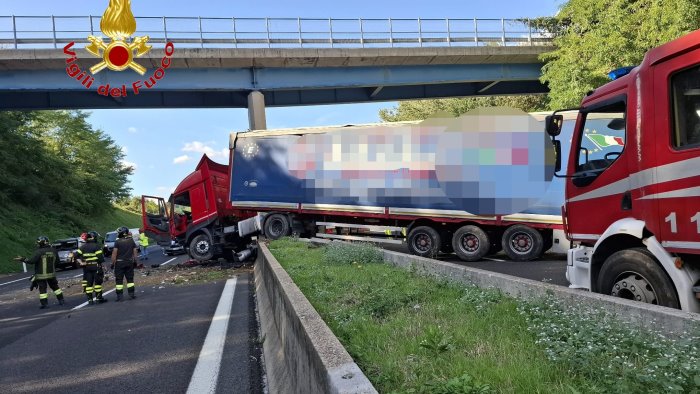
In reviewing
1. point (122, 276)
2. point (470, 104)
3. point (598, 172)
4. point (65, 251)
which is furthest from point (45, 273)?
point (470, 104)

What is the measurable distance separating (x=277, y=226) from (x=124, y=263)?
4791mm

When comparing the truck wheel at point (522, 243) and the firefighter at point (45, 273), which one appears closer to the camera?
the firefighter at point (45, 273)

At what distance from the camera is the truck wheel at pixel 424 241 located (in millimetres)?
11492

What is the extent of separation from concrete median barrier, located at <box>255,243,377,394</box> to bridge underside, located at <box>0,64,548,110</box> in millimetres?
18288

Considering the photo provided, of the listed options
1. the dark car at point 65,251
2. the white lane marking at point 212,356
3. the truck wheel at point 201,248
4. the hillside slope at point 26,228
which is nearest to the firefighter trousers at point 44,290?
the white lane marking at point 212,356

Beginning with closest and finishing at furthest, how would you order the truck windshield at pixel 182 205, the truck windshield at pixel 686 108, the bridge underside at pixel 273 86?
the truck windshield at pixel 686 108 → the truck windshield at pixel 182 205 → the bridge underside at pixel 273 86

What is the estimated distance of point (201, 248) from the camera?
1567 centimetres

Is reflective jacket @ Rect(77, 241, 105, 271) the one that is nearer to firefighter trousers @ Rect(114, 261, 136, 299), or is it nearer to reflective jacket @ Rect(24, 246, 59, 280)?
firefighter trousers @ Rect(114, 261, 136, 299)

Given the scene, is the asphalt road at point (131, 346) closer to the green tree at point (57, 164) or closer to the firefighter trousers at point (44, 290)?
the firefighter trousers at point (44, 290)

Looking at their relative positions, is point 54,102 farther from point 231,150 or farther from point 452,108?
point 452,108

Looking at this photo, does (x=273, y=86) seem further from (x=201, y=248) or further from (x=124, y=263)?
(x=124, y=263)

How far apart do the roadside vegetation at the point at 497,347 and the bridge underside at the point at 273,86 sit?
19111 millimetres

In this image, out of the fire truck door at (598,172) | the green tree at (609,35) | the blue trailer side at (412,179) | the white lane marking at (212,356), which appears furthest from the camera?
the green tree at (609,35)

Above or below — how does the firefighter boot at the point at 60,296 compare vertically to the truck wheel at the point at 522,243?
below
